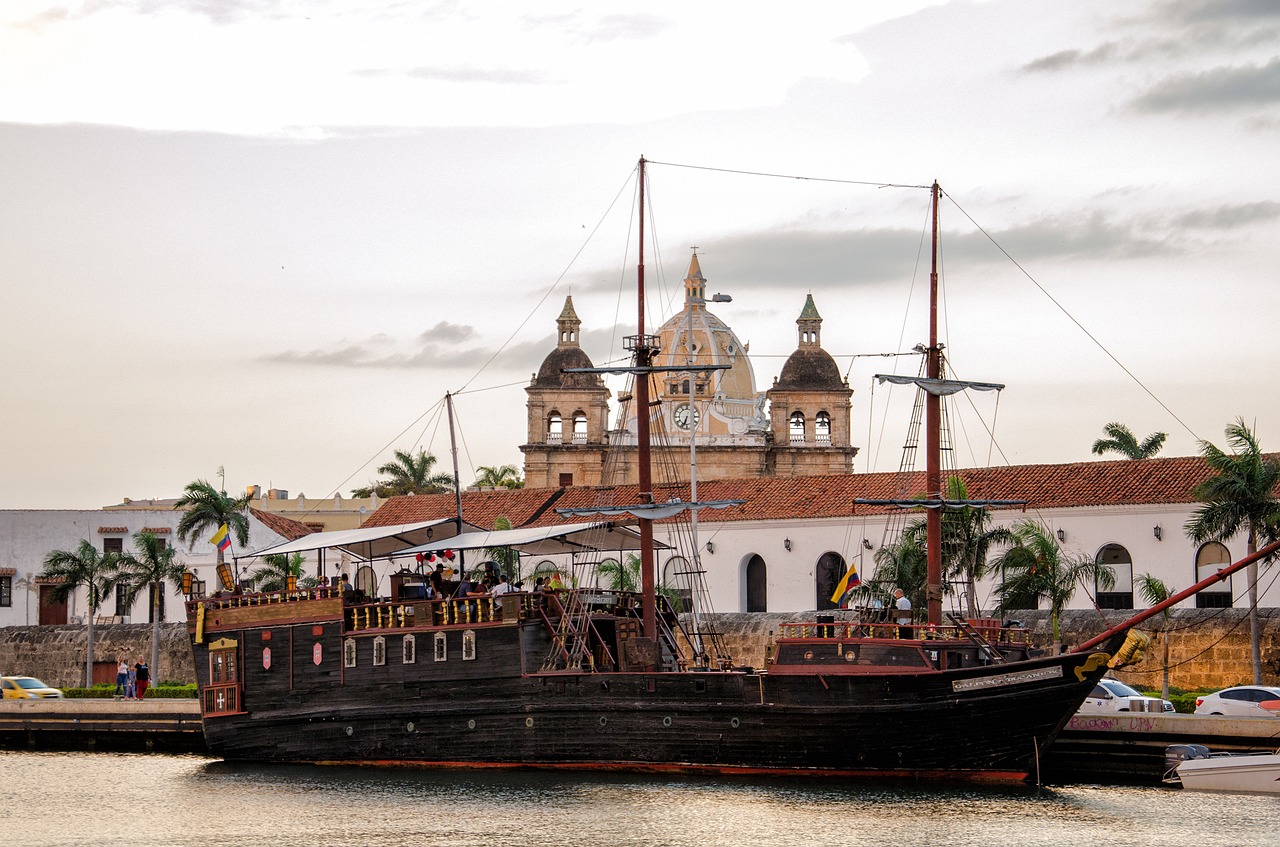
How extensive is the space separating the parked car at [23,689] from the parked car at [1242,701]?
28159mm

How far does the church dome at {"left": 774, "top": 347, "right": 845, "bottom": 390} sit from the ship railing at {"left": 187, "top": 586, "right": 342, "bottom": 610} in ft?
195

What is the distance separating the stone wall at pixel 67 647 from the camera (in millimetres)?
54531

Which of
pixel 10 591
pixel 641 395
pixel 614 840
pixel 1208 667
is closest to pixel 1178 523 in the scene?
pixel 1208 667

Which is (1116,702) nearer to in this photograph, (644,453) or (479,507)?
(644,453)

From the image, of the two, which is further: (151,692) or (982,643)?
(151,692)

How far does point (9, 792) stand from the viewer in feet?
108

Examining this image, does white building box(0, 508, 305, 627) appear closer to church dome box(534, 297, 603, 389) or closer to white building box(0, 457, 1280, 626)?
white building box(0, 457, 1280, 626)

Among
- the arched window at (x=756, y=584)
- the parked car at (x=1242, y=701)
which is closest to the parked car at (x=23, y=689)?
the arched window at (x=756, y=584)

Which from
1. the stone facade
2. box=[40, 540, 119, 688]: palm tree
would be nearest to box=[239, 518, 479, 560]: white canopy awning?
box=[40, 540, 119, 688]: palm tree

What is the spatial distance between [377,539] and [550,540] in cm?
347

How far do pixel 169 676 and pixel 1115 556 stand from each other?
87.5ft

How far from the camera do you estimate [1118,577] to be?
48.0 meters

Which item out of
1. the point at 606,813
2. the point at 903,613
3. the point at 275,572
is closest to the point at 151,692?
the point at 275,572

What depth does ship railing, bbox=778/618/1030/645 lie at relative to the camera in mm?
29938
